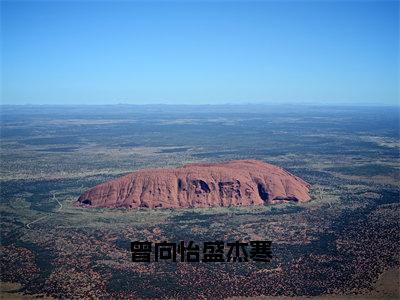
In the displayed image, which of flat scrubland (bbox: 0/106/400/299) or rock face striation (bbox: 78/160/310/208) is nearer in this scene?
flat scrubland (bbox: 0/106/400/299)

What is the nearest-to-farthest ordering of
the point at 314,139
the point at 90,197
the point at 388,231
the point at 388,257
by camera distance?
the point at 388,257 → the point at 388,231 → the point at 90,197 → the point at 314,139

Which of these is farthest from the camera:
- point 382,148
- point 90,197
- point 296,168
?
point 382,148

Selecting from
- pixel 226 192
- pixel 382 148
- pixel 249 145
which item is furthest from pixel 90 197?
pixel 382 148

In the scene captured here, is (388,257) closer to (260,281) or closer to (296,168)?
(260,281)

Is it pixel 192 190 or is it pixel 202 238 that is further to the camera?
pixel 192 190

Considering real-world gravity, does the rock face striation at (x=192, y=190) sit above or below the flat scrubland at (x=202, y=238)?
above

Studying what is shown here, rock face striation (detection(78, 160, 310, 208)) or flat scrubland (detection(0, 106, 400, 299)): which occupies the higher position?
rock face striation (detection(78, 160, 310, 208))

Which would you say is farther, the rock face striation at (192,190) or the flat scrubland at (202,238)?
the rock face striation at (192,190)

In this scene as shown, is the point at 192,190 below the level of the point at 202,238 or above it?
above
